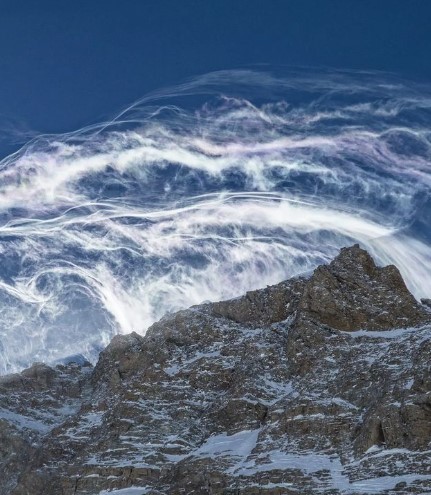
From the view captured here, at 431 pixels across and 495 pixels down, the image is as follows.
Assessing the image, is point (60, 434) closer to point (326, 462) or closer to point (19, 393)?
point (19, 393)

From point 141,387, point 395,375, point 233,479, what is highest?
point 141,387

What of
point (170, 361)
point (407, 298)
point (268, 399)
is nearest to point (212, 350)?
point (170, 361)

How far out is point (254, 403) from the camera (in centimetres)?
16462

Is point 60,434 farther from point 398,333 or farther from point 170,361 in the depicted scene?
point 398,333

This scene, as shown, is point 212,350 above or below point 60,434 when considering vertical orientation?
above

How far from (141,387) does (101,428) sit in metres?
10.4

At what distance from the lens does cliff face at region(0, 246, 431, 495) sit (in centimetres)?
14250

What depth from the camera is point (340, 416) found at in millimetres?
151875

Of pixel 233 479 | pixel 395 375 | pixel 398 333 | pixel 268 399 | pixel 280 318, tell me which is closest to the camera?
pixel 233 479

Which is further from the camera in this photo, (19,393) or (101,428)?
(19,393)

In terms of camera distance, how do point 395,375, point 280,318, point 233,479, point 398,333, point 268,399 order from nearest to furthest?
point 233,479 < point 395,375 < point 268,399 < point 398,333 < point 280,318

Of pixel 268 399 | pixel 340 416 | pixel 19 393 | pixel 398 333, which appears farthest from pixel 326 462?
pixel 19 393

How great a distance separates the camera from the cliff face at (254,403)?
468 feet

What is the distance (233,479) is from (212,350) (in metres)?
43.7
